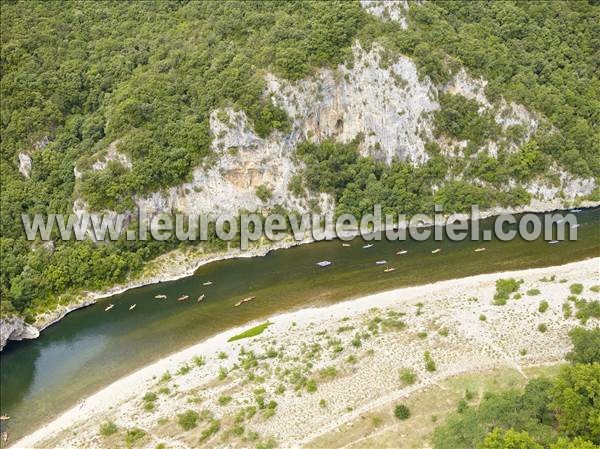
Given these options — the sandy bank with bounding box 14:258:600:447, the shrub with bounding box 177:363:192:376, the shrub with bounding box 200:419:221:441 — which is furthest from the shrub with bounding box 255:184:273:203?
the shrub with bounding box 200:419:221:441

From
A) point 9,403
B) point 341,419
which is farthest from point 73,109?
point 341,419

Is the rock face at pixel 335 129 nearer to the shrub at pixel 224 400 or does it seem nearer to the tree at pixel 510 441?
the shrub at pixel 224 400

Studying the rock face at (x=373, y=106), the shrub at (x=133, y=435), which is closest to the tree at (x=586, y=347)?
the shrub at (x=133, y=435)

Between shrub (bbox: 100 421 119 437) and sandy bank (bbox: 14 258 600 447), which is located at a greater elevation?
sandy bank (bbox: 14 258 600 447)

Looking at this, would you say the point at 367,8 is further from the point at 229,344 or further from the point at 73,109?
the point at 229,344

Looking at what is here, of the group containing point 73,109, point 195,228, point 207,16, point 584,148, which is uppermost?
point 207,16

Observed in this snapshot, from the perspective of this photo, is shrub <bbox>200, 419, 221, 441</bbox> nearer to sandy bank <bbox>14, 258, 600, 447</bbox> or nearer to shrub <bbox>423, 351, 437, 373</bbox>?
sandy bank <bbox>14, 258, 600, 447</bbox>

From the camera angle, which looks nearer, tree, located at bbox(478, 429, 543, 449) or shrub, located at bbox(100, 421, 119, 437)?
tree, located at bbox(478, 429, 543, 449)

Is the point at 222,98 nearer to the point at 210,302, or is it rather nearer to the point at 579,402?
the point at 210,302
